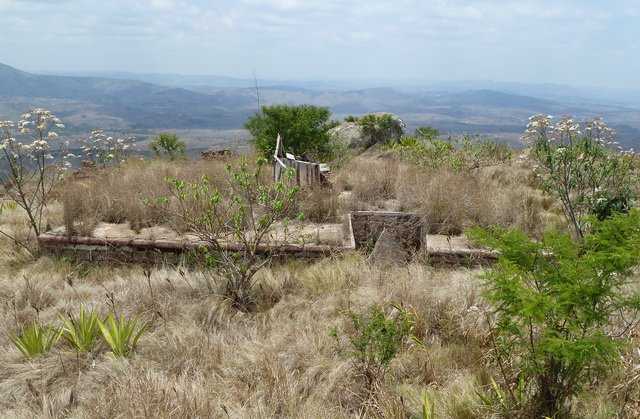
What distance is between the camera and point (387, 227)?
6.95m

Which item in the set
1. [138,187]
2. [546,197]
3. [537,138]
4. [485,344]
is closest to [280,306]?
[485,344]

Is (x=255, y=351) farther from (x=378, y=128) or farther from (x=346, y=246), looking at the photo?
(x=378, y=128)

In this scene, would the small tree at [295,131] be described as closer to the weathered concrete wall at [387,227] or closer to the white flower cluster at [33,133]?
the white flower cluster at [33,133]

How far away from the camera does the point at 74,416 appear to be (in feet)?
11.4

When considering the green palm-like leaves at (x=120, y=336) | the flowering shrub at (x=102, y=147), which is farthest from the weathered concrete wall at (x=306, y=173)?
the flowering shrub at (x=102, y=147)

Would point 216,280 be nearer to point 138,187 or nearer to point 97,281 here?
point 97,281

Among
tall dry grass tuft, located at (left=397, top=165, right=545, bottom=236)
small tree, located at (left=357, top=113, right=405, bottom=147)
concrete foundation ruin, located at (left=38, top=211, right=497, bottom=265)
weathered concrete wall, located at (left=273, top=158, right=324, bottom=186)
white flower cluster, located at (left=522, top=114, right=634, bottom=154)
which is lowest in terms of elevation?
concrete foundation ruin, located at (left=38, top=211, right=497, bottom=265)

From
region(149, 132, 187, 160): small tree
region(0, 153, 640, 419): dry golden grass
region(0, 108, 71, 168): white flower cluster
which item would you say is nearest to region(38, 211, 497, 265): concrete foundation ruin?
region(0, 153, 640, 419): dry golden grass

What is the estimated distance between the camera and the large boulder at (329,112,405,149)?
18328 millimetres

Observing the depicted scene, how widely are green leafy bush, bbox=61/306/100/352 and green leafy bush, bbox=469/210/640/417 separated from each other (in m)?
3.35

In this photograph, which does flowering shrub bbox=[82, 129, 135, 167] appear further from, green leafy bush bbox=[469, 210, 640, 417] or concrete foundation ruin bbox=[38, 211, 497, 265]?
green leafy bush bbox=[469, 210, 640, 417]

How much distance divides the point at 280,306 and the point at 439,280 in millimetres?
1709

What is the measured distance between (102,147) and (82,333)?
940cm

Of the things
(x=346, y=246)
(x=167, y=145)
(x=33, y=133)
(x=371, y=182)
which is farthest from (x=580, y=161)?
(x=167, y=145)
